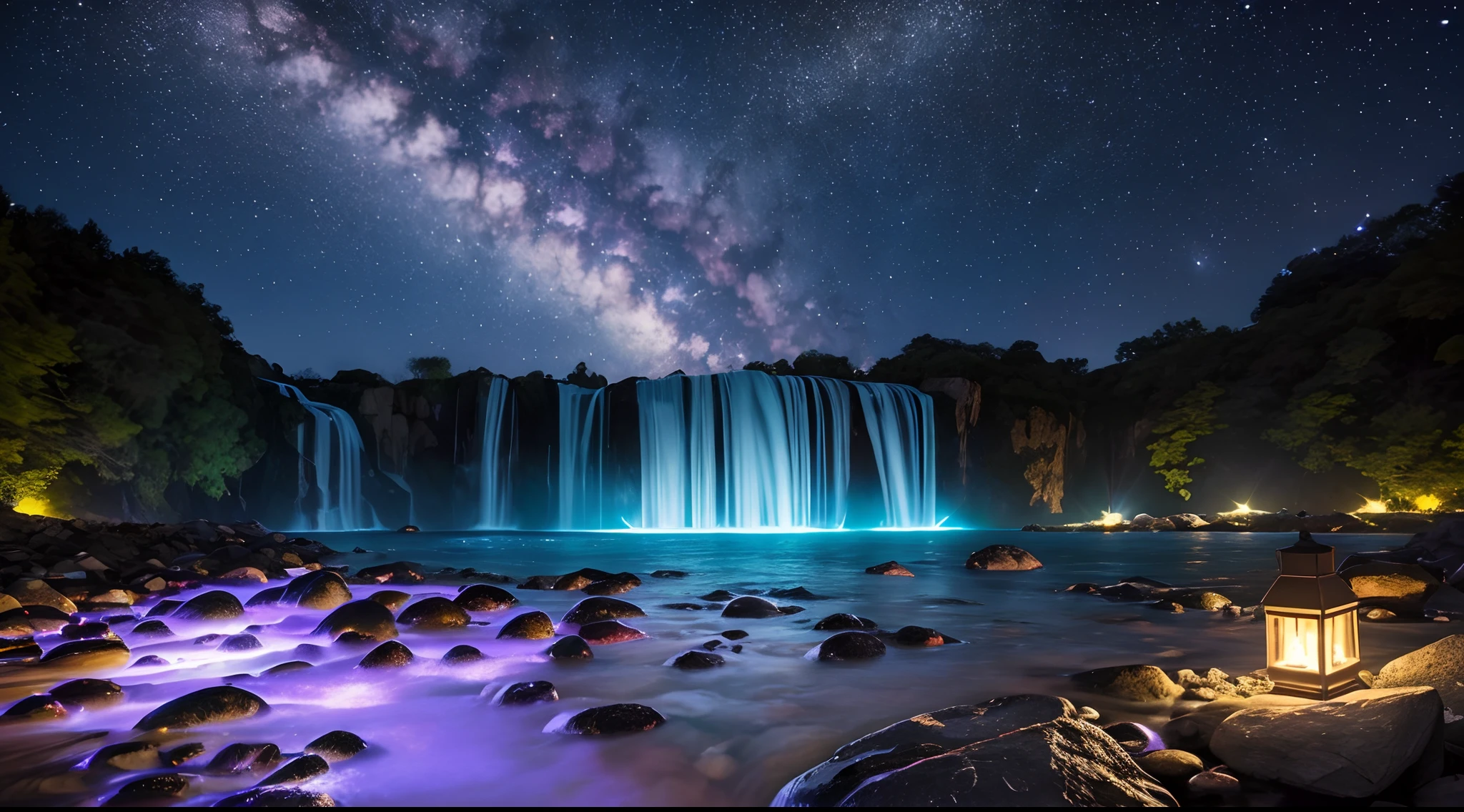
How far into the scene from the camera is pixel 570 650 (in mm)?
5324

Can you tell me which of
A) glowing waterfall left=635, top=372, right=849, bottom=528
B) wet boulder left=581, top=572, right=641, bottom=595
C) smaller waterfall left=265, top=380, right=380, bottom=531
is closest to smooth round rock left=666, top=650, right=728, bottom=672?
wet boulder left=581, top=572, right=641, bottom=595

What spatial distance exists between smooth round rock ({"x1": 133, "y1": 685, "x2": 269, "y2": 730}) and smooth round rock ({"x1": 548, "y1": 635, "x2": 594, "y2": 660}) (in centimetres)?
193

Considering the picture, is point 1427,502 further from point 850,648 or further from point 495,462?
point 495,462

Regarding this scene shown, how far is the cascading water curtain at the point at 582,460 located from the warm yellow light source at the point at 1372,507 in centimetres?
3548

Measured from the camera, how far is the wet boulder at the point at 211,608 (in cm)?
695

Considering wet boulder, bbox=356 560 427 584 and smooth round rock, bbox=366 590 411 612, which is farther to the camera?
wet boulder, bbox=356 560 427 584

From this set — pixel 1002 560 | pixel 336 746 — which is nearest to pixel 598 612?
pixel 336 746

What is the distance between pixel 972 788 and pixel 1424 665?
9.83ft

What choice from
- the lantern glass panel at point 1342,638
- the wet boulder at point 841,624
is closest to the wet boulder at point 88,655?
the wet boulder at point 841,624

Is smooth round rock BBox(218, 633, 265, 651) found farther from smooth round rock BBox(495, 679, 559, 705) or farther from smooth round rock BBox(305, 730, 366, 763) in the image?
smooth round rock BBox(305, 730, 366, 763)

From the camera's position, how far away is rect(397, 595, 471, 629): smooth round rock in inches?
261

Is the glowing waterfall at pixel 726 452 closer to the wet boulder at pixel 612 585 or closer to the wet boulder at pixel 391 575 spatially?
the wet boulder at pixel 391 575

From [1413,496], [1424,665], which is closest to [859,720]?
[1424,665]

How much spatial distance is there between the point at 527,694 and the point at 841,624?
3.39m
